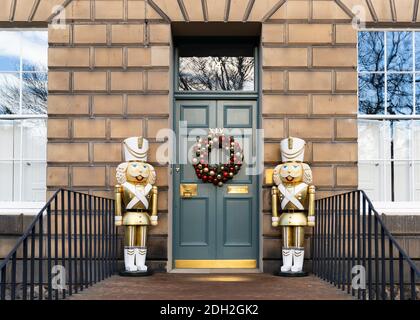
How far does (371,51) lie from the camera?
891cm

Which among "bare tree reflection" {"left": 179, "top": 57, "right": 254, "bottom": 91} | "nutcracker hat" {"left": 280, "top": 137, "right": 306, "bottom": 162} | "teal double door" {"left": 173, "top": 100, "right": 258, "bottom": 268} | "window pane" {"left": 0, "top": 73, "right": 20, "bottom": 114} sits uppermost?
"bare tree reflection" {"left": 179, "top": 57, "right": 254, "bottom": 91}

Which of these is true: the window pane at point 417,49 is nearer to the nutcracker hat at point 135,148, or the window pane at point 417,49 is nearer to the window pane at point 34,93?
the nutcracker hat at point 135,148

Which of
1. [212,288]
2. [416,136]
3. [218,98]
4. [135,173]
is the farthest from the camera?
[218,98]

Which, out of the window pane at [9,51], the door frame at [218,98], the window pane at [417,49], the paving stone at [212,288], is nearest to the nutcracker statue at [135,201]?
the paving stone at [212,288]

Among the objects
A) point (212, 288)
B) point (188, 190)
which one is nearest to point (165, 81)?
point (188, 190)

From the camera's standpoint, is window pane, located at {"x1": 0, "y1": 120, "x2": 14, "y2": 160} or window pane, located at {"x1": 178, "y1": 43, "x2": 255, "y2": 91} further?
window pane, located at {"x1": 178, "y1": 43, "x2": 255, "y2": 91}

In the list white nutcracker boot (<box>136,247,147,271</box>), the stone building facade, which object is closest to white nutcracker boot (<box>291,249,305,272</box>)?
the stone building facade

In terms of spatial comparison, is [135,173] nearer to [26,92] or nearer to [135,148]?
[135,148]

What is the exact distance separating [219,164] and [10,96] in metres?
2.94

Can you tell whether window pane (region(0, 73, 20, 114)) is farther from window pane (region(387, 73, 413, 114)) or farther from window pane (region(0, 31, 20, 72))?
window pane (region(387, 73, 413, 114))

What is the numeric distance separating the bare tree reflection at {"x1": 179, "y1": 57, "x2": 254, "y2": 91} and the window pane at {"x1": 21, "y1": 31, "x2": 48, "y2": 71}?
1841mm

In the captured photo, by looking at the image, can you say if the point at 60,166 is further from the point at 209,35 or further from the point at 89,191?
the point at 209,35

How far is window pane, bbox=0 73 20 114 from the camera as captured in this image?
8977 millimetres

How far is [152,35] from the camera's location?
8.67 metres
